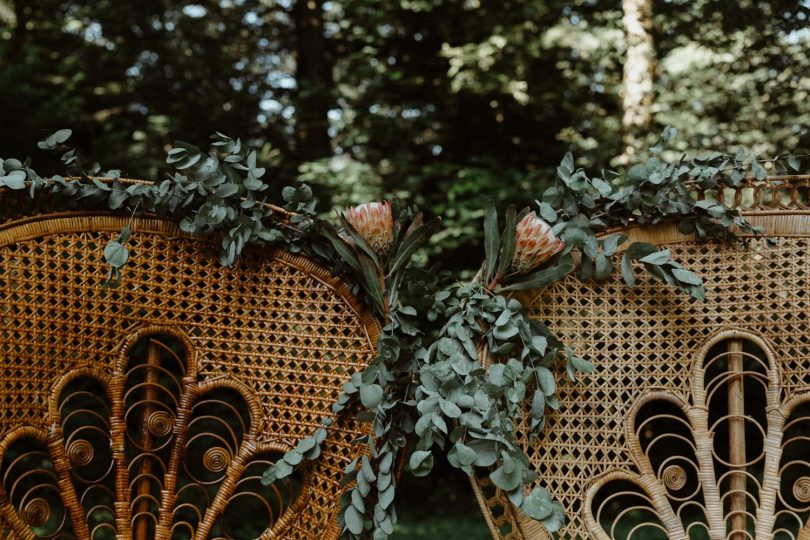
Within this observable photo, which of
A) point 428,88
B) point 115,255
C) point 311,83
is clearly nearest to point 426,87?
point 428,88

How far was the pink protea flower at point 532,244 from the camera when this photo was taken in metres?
1.49

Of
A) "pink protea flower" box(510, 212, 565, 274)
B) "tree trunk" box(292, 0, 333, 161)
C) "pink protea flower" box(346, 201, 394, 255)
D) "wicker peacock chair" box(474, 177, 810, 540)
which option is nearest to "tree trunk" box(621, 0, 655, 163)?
"tree trunk" box(292, 0, 333, 161)

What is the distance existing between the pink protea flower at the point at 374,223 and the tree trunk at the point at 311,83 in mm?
2962

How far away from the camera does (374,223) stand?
1506mm

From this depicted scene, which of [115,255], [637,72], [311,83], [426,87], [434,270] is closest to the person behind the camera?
[115,255]

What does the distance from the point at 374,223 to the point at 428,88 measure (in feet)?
10.9

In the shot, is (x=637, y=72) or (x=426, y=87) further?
(x=426, y=87)

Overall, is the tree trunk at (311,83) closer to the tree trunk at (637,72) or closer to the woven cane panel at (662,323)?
the tree trunk at (637,72)

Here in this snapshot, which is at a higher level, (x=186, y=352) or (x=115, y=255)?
(x=115, y=255)

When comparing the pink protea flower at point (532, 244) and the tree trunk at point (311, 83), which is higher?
the pink protea flower at point (532, 244)

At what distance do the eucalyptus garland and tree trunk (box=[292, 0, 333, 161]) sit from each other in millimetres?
2904

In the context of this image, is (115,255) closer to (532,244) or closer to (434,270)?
(434,270)

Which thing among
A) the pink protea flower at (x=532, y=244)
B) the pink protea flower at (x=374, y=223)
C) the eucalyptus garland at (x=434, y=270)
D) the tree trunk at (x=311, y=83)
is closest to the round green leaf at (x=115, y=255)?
the eucalyptus garland at (x=434, y=270)

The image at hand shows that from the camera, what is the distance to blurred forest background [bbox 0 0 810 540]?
377 cm
